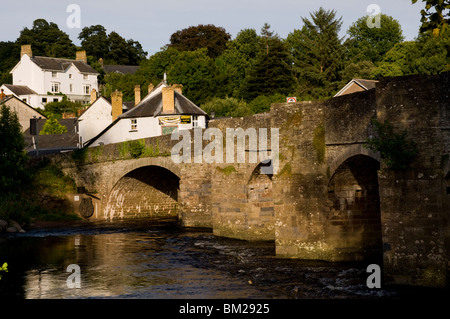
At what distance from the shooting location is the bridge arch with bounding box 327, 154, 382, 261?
19625 millimetres

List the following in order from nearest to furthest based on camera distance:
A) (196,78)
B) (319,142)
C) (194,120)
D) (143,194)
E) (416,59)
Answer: (319,142), (143,194), (194,120), (416,59), (196,78)

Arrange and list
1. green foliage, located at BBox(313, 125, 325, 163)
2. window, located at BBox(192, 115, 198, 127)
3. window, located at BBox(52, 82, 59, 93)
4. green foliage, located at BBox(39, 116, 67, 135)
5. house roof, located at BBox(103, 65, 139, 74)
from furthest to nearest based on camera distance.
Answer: house roof, located at BBox(103, 65, 139, 74), window, located at BBox(52, 82, 59, 93), green foliage, located at BBox(39, 116, 67, 135), window, located at BBox(192, 115, 198, 127), green foliage, located at BBox(313, 125, 325, 163)

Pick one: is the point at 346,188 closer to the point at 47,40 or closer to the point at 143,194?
the point at 143,194

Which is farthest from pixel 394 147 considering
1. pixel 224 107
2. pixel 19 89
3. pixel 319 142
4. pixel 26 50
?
pixel 26 50

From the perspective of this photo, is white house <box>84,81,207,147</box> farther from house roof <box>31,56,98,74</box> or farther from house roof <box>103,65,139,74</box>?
house roof <box>103,65,139,74</box>

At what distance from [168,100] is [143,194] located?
40.4 ft

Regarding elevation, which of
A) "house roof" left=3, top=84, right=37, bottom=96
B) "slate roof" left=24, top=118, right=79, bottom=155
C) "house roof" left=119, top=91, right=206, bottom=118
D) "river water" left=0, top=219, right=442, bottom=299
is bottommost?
"river water" left=0, top=219, right=442, bottom=299

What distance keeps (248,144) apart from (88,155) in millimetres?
16719

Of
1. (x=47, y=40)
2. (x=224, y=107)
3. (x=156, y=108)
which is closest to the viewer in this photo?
(x=156, y=108)

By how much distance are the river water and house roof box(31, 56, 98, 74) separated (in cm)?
6582

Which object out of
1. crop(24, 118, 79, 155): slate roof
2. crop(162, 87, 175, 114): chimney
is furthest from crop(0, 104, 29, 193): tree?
crop(24, 118, 79, 155): slate roof

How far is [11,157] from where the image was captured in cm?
3878

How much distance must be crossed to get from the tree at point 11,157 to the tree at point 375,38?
4117 cm

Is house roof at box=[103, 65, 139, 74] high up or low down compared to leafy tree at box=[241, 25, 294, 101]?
up
